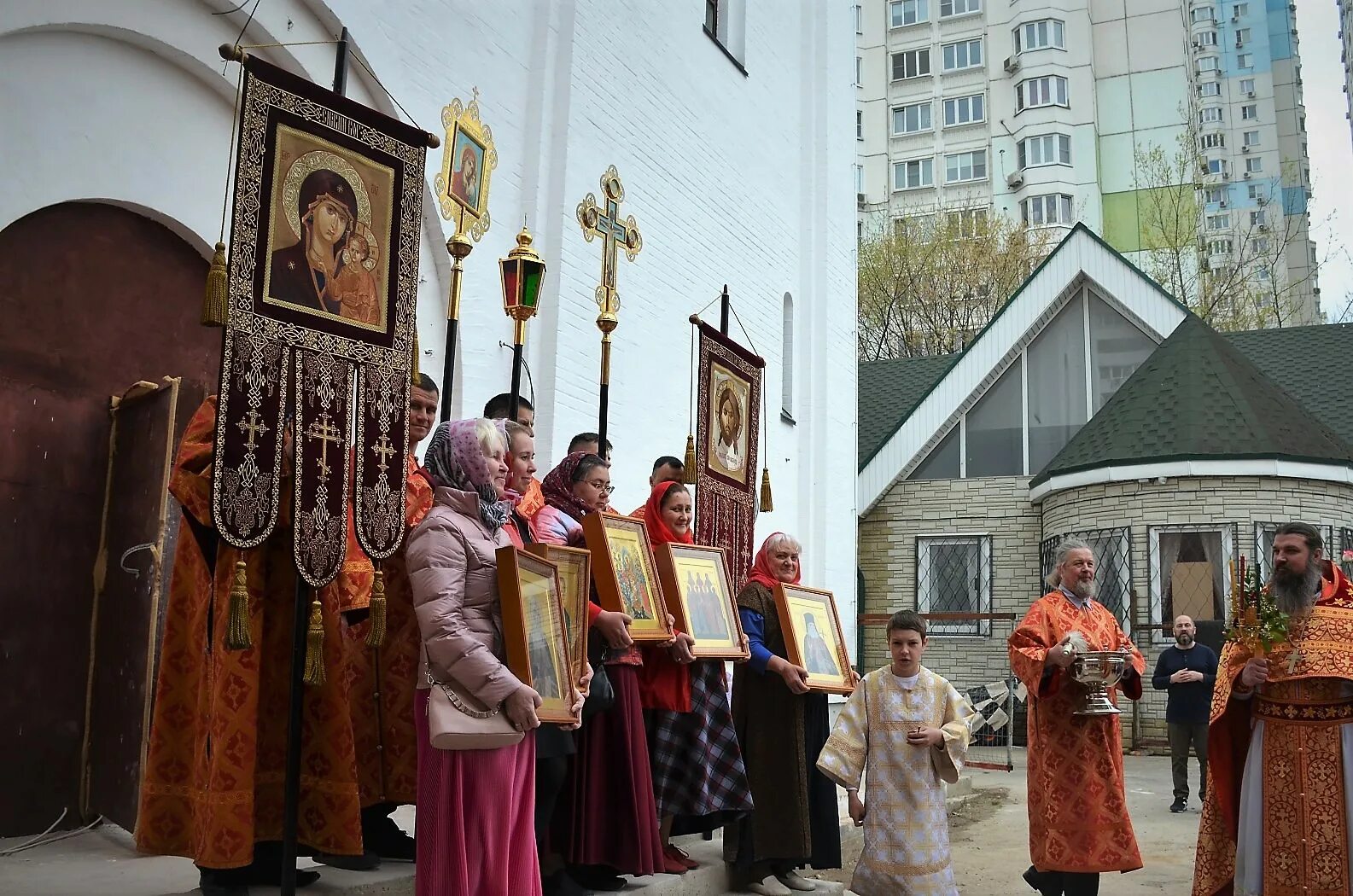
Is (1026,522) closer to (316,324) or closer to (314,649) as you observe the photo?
(316,324)

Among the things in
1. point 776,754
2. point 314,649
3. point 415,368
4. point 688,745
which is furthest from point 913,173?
point 314,649

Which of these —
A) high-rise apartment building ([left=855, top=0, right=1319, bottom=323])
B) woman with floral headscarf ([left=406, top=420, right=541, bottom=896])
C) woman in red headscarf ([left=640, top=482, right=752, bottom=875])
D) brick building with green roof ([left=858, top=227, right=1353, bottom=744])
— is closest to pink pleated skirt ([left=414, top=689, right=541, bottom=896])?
woman with floral headscarf ([left=406, top=420, right=541, bottom=896])

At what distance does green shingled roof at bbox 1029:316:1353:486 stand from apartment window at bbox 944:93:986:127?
2849cm

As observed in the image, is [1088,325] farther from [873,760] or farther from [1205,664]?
[873,760]

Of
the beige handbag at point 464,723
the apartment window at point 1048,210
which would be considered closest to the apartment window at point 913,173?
the apartment window at point 1048,210

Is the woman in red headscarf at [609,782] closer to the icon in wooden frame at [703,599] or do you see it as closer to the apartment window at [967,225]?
the icon in wooden frame at [703,599]

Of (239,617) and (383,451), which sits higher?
(383,451)

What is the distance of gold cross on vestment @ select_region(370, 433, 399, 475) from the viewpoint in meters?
4.61

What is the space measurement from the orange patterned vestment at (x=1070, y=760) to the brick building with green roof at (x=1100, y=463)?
9254 mm

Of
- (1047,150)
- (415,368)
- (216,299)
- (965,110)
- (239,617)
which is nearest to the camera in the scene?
(239,617)

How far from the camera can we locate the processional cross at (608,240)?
22.9 feet

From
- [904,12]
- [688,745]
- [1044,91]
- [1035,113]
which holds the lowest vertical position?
[688,745]

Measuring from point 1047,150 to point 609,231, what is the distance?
3819 cm

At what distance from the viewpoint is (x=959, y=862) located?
8.63 metres
